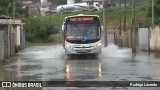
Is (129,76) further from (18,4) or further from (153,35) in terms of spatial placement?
(18,4)

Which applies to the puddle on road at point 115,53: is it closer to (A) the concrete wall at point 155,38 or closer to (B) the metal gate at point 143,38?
(B) the metal gate at point 143,38

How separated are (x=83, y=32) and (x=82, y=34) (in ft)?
0.54

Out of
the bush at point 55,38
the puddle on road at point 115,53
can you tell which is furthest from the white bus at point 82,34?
the bush at point 55,38

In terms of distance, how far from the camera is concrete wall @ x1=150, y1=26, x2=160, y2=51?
39.5m

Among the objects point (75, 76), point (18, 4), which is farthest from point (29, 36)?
point (75, 76)

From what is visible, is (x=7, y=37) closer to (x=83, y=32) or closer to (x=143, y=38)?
(x=83, y=32)

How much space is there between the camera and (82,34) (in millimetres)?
32062


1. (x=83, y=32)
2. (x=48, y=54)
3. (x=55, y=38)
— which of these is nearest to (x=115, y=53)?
(x=48, y=54)

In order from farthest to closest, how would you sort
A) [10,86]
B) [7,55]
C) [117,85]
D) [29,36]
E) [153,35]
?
[29,36], [153,35], [7,55], [117,85], [10,86]

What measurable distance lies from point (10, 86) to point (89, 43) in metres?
19.2

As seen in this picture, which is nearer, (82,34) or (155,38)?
(82,34)

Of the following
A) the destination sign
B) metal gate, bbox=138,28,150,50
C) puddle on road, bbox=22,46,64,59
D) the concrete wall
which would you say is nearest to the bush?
puddle on road, bbox=22,46,64,59

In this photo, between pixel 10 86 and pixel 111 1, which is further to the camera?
pixel 111 1

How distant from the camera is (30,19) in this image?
3410 inches
